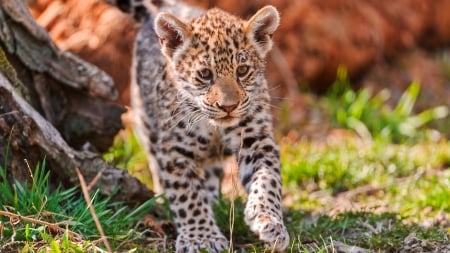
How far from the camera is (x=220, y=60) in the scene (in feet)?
20.0

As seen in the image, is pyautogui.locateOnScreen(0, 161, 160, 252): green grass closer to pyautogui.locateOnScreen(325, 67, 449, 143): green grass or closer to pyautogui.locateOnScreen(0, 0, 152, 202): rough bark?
pyautogui.locateOnScreen(0, 0, 152, 202): rough bark

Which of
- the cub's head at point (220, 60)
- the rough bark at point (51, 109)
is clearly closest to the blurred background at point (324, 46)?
the rough bark at point (51, 109)

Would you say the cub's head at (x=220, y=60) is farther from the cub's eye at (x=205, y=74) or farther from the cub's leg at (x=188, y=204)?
the cub's leg at (x=188, y=204)

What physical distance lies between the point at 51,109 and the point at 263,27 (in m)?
2.00

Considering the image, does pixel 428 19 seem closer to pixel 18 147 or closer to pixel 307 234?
pixel 307 234

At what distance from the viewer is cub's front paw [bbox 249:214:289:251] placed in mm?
5594

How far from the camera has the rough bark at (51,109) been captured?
246 inches

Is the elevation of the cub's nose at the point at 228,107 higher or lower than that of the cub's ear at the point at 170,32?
lower

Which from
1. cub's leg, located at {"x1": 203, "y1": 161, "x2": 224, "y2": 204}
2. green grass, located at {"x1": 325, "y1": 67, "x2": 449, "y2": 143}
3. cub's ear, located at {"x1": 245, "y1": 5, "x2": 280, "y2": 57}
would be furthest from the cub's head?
green grass, located at {"x1": 325, "y1": 67, "x2": 449, "y2": 143}

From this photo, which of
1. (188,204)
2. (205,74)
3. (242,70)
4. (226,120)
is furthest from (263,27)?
(188,204)

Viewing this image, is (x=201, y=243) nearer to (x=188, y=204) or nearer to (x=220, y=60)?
(x=188, y=204)

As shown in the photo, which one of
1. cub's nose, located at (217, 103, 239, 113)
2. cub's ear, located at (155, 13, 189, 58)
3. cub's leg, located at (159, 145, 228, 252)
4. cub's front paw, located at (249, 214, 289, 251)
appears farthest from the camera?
cub's ear, located at (155, 13, 189, 58)

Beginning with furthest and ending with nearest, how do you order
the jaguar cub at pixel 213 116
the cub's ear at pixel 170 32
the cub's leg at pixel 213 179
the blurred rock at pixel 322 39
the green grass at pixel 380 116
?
the blurred rock at pixel 322 39, the green grass at pixel 380 116, the cub's leg at pixel 213 179, the cub's ear at pixel 170 32, the jaguar cub at pixel 213 116

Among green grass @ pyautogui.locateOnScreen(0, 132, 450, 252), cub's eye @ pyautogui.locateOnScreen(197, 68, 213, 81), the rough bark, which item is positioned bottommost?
green grass @ pyautogui.locateOnScreen(0, 132, 450, 252)
